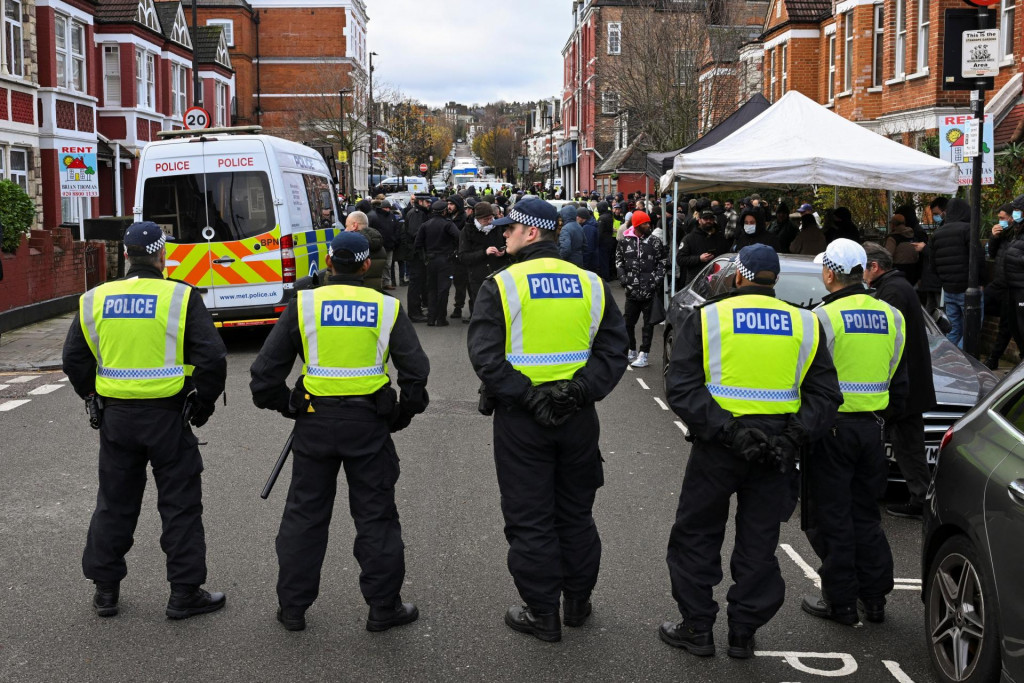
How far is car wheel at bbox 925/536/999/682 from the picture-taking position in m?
3.90

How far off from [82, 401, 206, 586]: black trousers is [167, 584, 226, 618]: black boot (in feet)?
0.13

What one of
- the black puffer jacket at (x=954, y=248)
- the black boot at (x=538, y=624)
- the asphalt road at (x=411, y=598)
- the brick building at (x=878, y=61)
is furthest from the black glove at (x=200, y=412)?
the brick building at (x=878, y=61)

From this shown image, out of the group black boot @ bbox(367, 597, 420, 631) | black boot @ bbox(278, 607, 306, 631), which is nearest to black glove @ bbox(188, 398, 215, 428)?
black boot @ bbox(278, 607, 306, 631)

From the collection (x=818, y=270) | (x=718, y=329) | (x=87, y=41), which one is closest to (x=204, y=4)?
(x=87, y=41)

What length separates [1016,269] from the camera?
455 inches

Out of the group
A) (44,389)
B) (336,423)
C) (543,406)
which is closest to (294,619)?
(336,423)

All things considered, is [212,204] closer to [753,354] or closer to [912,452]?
[912,452]

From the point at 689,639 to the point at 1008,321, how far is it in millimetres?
8860

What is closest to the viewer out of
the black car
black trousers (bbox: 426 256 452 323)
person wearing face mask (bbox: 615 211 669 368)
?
the black car

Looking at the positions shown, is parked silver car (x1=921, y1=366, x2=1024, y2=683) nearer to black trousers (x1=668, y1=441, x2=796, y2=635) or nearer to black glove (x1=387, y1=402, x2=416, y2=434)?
black trousers (x1=668, y1=441, x2=796, y2=635)

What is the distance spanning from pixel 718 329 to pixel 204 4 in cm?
6295

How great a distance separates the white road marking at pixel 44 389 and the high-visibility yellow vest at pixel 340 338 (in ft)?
24.9

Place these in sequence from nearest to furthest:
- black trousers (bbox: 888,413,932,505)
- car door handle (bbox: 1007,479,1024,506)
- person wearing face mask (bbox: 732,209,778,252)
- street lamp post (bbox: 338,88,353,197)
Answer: car door handle (bbox: 1007,479,1024,506) → black trousers (bbox: 888,413,932,505) → person wearing face mask (bbox: 732,209,778,252) → street lamp post (bbox: 338,88,353,197)

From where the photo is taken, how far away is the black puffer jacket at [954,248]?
42.3 ft
